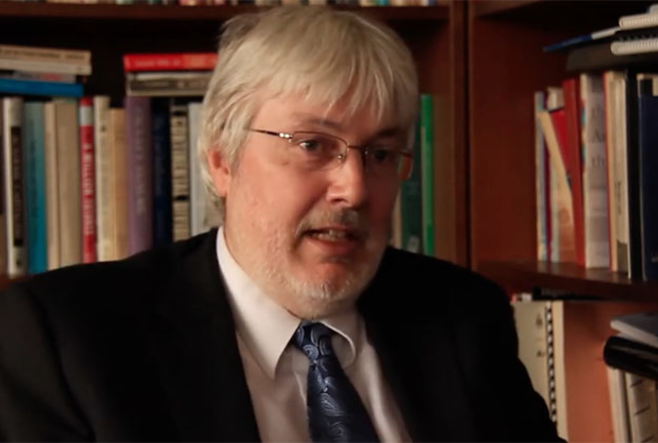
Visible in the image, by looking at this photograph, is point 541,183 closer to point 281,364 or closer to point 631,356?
point 631,356

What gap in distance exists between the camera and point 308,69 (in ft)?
4.05

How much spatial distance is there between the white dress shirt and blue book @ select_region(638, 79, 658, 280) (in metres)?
0.48

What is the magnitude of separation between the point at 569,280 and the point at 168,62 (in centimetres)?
82

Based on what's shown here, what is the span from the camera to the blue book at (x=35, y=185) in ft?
5.40

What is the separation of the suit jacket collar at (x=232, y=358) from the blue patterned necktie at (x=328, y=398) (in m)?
0.07

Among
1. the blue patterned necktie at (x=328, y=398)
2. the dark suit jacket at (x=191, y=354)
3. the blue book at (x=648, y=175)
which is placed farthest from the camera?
the blue book at (x=648, y=175)

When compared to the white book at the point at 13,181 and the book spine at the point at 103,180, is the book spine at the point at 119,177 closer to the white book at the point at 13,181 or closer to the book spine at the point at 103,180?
the book spine at the point at 103,180

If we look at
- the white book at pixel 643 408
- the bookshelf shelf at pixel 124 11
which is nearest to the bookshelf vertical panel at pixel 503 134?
the bookshelf shelf at pixel 124 11

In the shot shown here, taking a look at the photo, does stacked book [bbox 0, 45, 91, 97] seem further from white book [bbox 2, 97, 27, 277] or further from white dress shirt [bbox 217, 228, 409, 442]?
white dress shirt [bbox 217, 228, 409, 442]

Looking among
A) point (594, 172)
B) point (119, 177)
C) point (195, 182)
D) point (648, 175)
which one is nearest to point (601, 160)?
point (594, 172)

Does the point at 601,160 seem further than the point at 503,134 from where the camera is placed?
No

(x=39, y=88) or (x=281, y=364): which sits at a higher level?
(x=39, y=88)

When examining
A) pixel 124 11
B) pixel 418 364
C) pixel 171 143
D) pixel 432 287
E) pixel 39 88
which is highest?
pixel 124 11

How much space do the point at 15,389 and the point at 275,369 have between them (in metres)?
0.34
